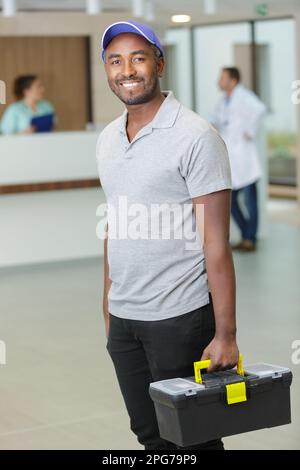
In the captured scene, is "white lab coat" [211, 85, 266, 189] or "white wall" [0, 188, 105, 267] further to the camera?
"white lab coat" [211, 85, 266, 189]

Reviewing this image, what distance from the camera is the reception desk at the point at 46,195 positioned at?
8.46 meters

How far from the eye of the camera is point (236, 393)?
2.62 meters

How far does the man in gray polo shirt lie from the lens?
265 cm

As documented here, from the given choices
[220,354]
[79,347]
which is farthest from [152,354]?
[79,347]

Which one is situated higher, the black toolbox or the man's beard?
the man's beard

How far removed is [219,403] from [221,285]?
317 millimetres

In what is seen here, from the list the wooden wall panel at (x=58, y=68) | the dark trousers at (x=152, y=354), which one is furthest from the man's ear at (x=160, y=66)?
the wooden wall panel at (x=58, y=68)

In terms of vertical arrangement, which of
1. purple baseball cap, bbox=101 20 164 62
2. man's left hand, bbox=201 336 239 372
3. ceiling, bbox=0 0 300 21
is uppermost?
ceiling, bbox=0 0 300 21

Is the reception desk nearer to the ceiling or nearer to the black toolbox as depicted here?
the ceiling

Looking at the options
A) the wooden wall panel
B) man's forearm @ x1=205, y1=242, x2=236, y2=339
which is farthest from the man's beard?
the wooden wall panel

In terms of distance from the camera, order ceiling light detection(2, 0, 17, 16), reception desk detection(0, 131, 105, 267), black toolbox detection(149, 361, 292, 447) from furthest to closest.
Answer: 1. reception desk detection(0, 131, 105, 267)
2. ceiling light detection(2, 0, 17, 16)
3. black toolbox detection(149, 361, 292, 447)

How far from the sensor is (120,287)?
2.80 m

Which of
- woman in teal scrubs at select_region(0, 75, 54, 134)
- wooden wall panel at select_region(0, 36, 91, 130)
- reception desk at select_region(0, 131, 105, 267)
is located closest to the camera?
reception desk at select_region(0, 131, 105, 267)

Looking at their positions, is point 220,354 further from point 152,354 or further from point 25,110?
point 25,110
